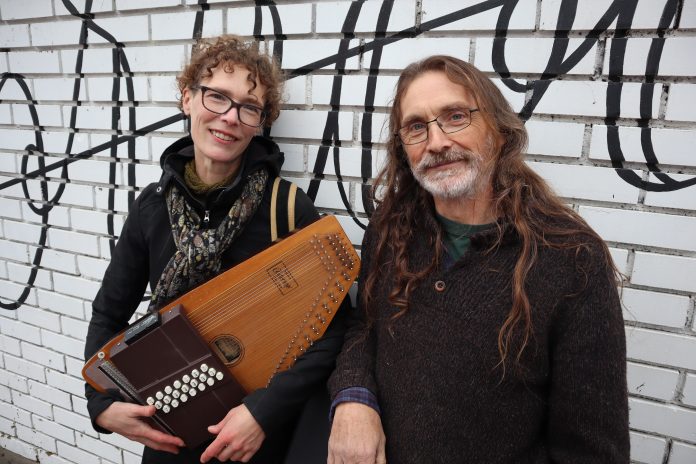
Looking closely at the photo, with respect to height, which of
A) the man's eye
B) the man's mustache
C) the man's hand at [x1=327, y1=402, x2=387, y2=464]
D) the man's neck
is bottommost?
the man's hand at [x1=327, y1=402, x2=387, y2=464]

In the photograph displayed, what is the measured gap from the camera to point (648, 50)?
1.54 m

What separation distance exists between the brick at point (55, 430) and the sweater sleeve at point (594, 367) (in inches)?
127

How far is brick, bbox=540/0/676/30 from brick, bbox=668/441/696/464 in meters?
1.63

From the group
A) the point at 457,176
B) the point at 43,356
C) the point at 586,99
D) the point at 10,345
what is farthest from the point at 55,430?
the point at 586,99

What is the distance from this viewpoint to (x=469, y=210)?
1.47 metres

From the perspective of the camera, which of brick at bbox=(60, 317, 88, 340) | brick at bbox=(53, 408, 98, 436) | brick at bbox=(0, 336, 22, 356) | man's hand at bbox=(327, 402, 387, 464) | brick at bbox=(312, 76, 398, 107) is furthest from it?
brick at bbox=(0, 336, 22, 356)

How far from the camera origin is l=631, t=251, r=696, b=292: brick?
1604 millimetres

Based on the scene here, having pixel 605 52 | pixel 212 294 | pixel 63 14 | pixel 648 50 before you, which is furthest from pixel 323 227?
pixel 63 14

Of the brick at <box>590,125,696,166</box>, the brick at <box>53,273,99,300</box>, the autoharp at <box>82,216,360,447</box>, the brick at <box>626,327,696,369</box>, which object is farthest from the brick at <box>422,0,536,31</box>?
the brick at <box>53,273,99,300</box>

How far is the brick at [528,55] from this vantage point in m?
1.62

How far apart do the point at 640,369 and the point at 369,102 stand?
63.2 inches

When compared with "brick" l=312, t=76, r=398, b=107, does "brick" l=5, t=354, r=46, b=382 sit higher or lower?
lower

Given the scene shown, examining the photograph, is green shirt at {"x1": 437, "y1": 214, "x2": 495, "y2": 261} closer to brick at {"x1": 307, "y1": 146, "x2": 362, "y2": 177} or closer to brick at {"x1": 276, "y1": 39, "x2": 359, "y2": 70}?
brick at {"x1": 307, "y1": 146, "x2": 362, "y2": 177}

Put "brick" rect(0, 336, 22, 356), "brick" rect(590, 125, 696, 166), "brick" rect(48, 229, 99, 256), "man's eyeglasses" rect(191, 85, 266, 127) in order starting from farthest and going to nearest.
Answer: "brick" rect(0, 336, 22, 356), "brick" rect(48, 229, 99, 256), "man's eyeglasses" rect(191, 85, 266, 127), "brick" rect(590, 125, 696, 166)
